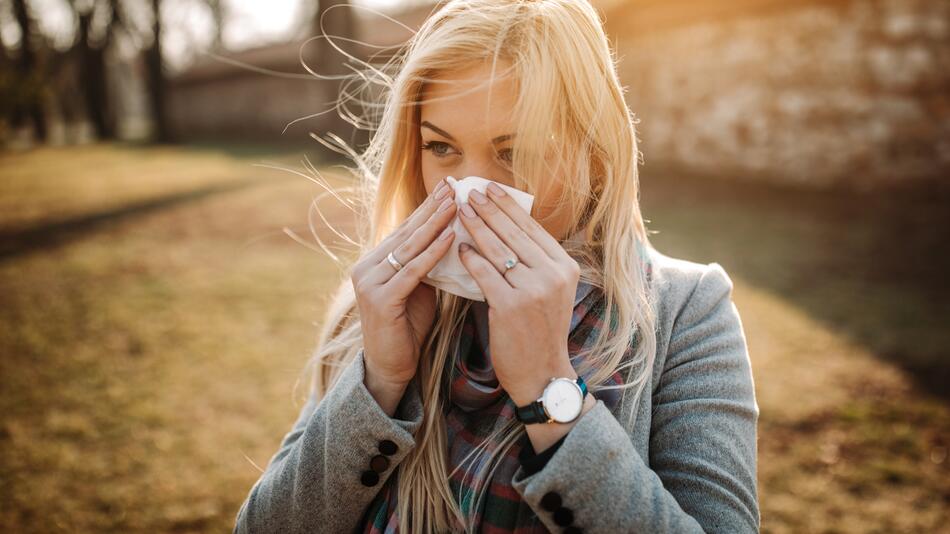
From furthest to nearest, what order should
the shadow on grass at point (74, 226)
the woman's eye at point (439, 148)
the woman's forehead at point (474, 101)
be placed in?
the shadow on grass at point (74, 226)
the woman's eye at point (439, 148)
the woman's forehead at point (474, 101)

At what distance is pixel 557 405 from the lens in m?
1.24

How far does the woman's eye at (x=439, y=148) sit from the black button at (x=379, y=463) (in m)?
0.80

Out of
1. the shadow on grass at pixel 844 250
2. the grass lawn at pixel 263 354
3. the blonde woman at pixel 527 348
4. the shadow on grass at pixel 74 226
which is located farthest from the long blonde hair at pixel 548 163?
the shadow on grass at pixel 74 226

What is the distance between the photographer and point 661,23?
10.9m

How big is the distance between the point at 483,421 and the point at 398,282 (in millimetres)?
454

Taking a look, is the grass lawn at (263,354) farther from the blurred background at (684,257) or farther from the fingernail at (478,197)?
the fingernail at (478,197)

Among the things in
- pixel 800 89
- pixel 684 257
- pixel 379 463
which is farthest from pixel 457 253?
pixel 800 89

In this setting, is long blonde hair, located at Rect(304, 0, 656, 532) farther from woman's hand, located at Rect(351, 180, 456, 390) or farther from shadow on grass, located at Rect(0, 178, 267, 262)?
shadow on grass, located at Rect(0, 178, 267, 262)

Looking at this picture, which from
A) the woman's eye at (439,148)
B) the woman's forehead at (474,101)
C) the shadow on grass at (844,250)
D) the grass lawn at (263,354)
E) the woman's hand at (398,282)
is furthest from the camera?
the shadow on grass at (844,250)

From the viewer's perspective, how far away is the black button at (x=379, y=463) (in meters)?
1.39

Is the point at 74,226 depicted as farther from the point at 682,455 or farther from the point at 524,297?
the point at 682,455

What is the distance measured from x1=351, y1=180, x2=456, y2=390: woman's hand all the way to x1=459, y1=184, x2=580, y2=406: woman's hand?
0.09 m

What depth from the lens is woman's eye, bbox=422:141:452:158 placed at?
1.56 metres

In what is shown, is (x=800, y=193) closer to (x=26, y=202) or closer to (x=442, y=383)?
(x=442, y=383)
